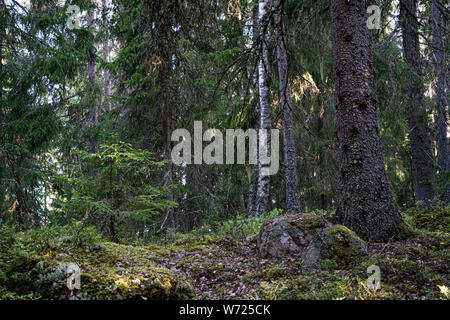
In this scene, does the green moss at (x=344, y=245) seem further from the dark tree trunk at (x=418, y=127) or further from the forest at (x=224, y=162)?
the dark tree trunk at (x=418, y=127)

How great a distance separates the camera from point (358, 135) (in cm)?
557

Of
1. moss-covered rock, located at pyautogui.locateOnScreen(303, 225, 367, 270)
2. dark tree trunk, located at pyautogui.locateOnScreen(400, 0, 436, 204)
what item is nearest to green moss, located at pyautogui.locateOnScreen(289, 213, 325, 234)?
moss-covered rock, located at pyautogui.locateOnScreen(303, 225, 367, 270)

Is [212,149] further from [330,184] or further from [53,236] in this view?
[53,236]

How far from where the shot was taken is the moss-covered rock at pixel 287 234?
5.64 metres

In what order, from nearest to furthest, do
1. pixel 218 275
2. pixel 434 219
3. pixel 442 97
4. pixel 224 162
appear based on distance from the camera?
pixel 218 275 → pixel 434 219 → pixel 442 97 → pixel 224 162

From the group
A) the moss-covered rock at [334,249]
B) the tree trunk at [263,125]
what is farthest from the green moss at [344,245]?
the tree trunk at [263,125]

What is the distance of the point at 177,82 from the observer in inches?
435

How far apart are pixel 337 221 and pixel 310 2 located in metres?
4.89

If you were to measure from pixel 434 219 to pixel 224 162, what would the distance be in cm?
715

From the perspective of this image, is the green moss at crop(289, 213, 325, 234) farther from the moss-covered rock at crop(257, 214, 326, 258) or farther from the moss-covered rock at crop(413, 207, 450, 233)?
the moss-covered rock at crop(413, 207, 450, 233)

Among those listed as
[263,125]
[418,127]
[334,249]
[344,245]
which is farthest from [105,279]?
[418,127]

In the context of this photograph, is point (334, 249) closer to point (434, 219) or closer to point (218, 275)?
point (218, 275)

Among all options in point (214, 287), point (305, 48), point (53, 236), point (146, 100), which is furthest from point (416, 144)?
point (53, 236)

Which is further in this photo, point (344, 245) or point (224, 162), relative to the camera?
point (224, 162)
